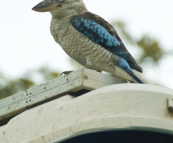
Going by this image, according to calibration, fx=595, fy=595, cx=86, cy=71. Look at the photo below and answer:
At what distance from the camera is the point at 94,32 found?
5113 mm

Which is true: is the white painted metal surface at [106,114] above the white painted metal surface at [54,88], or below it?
below

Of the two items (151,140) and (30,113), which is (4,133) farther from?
(151,140)

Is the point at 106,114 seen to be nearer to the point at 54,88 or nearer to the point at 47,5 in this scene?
the point at 54,88

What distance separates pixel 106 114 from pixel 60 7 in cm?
284

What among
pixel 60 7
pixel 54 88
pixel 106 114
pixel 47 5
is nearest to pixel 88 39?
pixel 60 7

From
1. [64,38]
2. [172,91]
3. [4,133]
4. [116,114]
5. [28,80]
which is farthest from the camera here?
[28,80]

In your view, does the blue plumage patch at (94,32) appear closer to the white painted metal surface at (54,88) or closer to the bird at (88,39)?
the bird at (88,39)

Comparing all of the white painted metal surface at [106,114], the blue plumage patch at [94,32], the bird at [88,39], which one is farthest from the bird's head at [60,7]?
the white painted metal surface at [106,114]

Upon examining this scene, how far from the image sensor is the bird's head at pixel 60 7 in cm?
450

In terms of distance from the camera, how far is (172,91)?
241 cm

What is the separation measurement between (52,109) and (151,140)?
1.48 ft

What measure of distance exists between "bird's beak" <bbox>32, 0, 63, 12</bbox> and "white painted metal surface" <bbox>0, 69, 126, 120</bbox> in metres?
1.44

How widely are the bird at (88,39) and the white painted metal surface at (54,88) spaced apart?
156 cm

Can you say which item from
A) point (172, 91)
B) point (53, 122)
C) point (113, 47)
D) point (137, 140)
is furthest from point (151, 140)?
point (113, 47)
